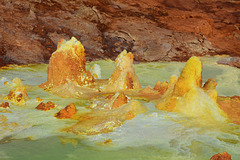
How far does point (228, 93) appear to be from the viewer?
640 cm

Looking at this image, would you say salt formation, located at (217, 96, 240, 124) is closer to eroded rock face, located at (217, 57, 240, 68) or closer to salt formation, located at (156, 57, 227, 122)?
salt formation, located at (156, 57, 227, 122)

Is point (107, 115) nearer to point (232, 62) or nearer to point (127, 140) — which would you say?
point (127, 140)

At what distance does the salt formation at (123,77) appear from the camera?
17.5 feet

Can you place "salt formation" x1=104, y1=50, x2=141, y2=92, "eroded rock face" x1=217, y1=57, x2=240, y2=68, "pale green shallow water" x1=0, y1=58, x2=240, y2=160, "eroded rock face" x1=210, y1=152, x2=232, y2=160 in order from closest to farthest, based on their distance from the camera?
"eroded rock face" x1=210, y1=152, x2=232, y2=160 → "pale green shallow water" x1=0, y1=58, x2=240, y2=160 → "salt formation" x1=104, y1=50, x2=141, y2=92 → "eroded rock face" x1=217, y1=57, x2=240, y2=68

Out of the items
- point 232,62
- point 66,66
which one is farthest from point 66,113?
point 232,62

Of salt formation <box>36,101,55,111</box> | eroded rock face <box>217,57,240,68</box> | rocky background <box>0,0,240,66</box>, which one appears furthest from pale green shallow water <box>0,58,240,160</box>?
rocky background <box>0,0,240,66</box>

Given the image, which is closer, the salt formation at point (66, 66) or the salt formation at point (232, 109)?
the salt formation at point (232, 109)

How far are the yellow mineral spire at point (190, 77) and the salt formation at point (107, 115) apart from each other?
0.58 m

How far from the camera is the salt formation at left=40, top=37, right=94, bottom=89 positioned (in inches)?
211

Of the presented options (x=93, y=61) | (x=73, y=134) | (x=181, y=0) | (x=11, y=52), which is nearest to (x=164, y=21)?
(x=181, y=0)

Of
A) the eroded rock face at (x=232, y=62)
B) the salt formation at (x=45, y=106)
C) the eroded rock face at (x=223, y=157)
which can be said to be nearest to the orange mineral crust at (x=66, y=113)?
the salt formation at (x=45, y=106)

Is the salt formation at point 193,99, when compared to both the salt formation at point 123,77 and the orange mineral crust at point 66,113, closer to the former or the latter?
the orange mineral crust at point 66,113

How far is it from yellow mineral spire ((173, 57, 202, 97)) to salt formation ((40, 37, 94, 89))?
96.5 inches

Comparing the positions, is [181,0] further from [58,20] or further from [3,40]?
[3,40]
